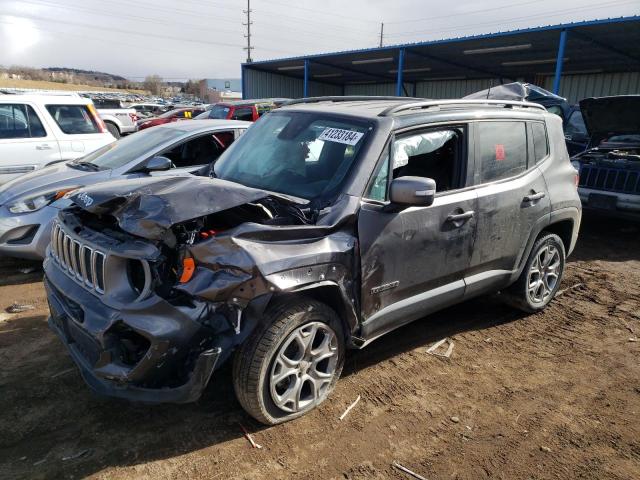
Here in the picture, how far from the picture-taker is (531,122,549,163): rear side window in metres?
4.38

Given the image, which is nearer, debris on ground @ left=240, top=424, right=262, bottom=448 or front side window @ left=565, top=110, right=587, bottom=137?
debris on ground @ left=240, top=424, right=262, bottom=448

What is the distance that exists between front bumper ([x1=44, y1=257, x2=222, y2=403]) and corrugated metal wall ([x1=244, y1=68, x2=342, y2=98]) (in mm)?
27141

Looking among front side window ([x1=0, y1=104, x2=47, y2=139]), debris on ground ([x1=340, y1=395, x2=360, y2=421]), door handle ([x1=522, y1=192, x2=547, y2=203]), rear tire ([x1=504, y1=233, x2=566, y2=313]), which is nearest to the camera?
debris on ground ([x1=340, y1=395, x2=360, y2=421])

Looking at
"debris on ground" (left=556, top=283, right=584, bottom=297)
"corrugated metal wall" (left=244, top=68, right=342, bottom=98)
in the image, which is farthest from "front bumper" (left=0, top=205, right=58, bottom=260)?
"corrugated metal wall" (left=244, top=68, right=342, bottom=98)

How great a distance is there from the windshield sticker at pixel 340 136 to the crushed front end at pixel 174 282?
78 cm

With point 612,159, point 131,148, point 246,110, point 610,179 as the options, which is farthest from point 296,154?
point 246,110

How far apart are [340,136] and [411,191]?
Answer: 0.74 metres

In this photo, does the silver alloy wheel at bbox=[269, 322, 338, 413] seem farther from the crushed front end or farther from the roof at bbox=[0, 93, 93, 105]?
the roof at bbox=[0, 93, 93, 105]

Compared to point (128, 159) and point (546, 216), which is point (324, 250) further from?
point (128, 159)

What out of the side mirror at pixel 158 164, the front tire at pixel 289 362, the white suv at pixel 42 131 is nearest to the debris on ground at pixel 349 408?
the front tire at pixel 289 362

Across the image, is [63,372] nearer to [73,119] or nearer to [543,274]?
[543,274]

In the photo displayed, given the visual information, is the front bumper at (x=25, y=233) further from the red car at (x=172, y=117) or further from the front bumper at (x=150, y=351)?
the red car at (x=172, y=117)

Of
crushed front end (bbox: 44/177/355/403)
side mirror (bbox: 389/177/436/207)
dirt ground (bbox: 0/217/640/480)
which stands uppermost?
side mirror (bbox: 389/177/436/207)

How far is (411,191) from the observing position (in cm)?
297
